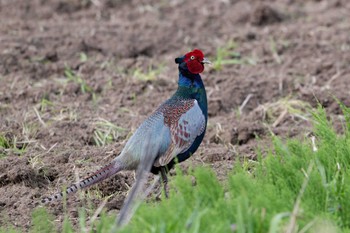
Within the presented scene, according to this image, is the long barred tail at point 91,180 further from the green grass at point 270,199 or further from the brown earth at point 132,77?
the green grass at point 270,199

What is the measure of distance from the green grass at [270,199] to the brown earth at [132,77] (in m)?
0.71

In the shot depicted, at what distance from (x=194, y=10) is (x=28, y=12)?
6.02 feet

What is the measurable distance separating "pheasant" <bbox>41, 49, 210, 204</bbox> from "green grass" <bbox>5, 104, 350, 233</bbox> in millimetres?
562

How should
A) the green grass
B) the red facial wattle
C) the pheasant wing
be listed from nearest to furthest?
1. the green grass
2. the pheasant wing
3. the red facial wattle

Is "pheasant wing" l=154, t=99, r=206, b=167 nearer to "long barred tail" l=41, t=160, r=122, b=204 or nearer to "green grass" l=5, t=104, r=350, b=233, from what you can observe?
"long barred tail" l=41, t=160, r=122, b=204

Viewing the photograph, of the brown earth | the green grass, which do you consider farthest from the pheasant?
the green grass

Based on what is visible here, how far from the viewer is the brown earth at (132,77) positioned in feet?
17.8

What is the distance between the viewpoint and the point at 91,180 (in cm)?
462

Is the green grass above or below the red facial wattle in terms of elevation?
below

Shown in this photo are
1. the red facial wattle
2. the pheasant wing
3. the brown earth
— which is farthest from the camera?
the brown earth

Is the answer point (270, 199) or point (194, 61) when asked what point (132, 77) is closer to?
point (194, 61)

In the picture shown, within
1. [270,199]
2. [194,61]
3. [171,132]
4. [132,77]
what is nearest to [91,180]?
[171,132]

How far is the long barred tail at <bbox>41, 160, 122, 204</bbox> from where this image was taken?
14.8 ft

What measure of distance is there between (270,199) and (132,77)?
3.61 meters
